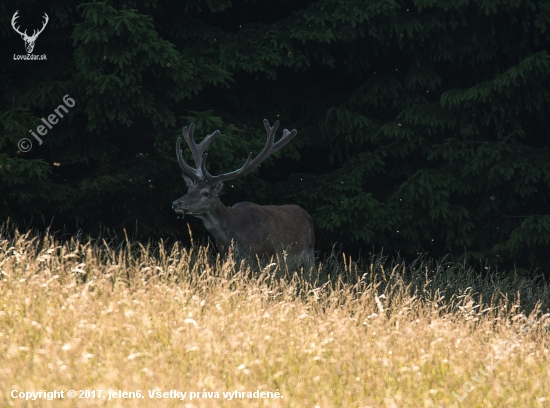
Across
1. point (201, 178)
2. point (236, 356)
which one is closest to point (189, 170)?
point (201, 178)

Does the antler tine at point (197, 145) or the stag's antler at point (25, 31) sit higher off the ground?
the stag's antler at point (25, 31)

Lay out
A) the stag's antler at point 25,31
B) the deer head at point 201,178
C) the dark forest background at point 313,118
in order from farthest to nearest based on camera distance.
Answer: the stag's antler at point 25,31 < the dark forest background at point 313,118 < the deer head at point 201,178

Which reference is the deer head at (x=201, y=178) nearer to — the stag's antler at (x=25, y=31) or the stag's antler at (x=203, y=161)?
the stag's antler at (x=203, y=161)

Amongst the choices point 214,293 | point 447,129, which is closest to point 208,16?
point 447,129

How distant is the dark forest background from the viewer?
854 centimetres

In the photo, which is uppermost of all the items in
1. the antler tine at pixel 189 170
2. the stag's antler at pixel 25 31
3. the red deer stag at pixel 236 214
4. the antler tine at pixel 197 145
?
the stag's antler at pixel 25 31

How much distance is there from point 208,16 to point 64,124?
282 centimetres

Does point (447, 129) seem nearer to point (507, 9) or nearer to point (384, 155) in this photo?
point (384, 155)

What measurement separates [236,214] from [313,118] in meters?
2.59

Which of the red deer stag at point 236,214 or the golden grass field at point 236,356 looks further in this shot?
the red deer stag at point 236,214

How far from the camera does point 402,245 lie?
960 centimetres

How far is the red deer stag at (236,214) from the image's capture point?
25.6 ft

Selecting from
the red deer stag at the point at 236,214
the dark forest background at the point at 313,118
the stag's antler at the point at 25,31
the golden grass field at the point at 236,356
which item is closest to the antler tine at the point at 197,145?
the red deer stag at the point at 236,214

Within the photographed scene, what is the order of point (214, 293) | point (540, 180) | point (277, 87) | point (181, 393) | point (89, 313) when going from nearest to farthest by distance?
point (181, 393) < point (89, 313) < point (214, 293) < point (540, 180) < point (277, 87)
